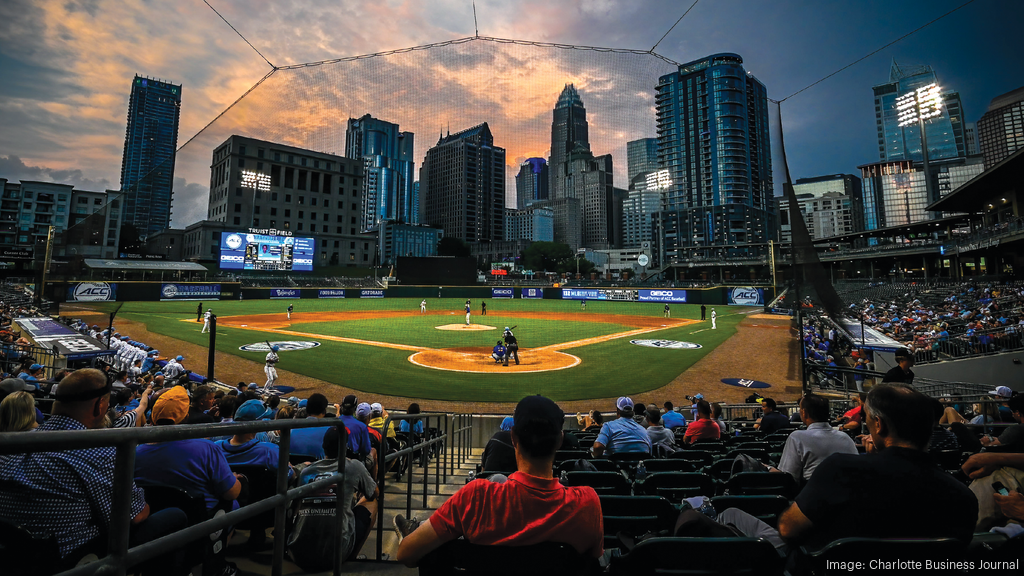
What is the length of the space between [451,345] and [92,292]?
35.6 metres

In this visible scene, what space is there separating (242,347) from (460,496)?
25139mm

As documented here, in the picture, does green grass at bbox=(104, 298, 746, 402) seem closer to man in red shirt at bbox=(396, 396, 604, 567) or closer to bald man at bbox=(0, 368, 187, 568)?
man in red shirt at bbox=(396, 396, 604, 567)

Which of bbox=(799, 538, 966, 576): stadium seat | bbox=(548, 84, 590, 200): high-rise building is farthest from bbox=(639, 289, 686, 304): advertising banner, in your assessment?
bbox=(799, 538, 966, 576): stadium seat

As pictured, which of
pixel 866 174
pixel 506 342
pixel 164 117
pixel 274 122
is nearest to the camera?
pixel 274 122

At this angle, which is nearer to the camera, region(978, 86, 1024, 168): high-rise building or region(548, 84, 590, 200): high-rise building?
region(548, 84, 590, 200): high-rise building

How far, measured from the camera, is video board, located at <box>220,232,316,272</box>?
3984cm

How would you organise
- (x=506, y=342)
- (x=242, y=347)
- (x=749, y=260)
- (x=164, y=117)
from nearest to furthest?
(x=506, y=342)
(x=242, y=347)
(x=164, y=117)
(x=749, y=260)

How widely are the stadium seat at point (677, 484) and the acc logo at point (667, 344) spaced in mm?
22519

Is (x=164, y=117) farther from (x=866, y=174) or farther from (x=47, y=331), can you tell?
(x=866, y=174)

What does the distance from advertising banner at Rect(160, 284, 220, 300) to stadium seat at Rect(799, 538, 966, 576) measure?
5674cm

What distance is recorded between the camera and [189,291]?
46.2 meters

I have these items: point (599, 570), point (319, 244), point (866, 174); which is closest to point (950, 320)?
point (599, 570)

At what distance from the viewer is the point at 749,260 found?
8488 centimetres

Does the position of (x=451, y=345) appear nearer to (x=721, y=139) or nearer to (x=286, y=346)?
(x=286, y=346)
